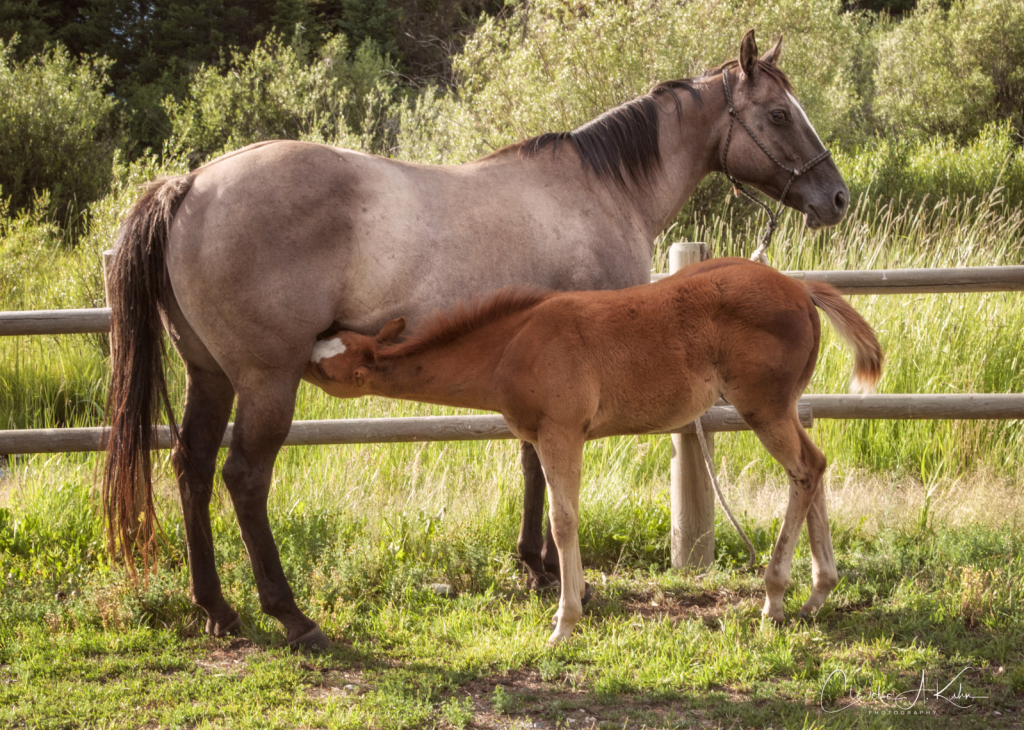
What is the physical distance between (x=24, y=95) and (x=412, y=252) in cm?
1441

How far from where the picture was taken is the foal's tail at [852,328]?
3.42m

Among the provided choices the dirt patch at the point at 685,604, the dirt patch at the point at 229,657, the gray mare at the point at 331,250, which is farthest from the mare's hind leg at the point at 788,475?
the dirt patch at the point at 229,657

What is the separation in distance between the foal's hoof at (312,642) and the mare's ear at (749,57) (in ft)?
10.4

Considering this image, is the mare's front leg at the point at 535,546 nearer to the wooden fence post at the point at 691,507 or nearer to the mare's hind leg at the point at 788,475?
the wooden fence post at the point at 691,507

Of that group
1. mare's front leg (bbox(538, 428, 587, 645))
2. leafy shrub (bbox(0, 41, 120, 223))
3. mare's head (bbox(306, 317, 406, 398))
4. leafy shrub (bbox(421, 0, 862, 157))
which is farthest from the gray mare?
leafy shrub (bbox(0, 41, 120, 223))

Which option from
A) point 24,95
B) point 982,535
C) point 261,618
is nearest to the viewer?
point 261,618

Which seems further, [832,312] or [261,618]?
[261,618]

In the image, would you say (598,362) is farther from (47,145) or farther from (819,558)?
(47,145)

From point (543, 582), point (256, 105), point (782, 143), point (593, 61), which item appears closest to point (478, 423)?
point (543, 582)

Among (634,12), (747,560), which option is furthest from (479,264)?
(634,12)

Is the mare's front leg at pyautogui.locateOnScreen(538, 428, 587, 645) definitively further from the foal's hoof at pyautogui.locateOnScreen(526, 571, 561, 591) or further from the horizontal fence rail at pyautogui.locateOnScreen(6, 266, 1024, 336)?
the horizontal fence rail at pyautogui.locateOnScreen(6, 266, 1024, 336)

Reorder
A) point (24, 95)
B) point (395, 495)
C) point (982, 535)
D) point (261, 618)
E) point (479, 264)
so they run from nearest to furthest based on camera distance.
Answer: point (479, 264) → point (261, 618) → point (982, 535) → point (395, 495) → point (24, 95)

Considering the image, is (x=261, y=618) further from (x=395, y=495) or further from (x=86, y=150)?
(x=86, y=150)

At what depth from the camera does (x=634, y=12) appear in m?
11.4
